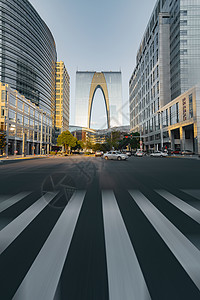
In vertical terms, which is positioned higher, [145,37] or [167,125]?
[145,37]

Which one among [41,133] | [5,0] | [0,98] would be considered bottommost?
[41,133]

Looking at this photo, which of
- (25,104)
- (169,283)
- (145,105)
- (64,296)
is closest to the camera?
(64,296)

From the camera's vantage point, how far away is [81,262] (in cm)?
196

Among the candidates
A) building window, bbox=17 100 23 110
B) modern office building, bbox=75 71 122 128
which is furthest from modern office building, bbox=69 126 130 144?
building window, bbox=17 100 23 110

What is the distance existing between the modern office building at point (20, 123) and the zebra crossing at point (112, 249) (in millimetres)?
29286

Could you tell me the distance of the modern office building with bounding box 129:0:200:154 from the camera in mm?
48688

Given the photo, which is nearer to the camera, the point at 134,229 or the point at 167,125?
the point at 134,229

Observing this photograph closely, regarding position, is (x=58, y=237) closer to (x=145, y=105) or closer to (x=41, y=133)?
(x=41, y=133)

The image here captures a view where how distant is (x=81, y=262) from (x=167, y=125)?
177 ft

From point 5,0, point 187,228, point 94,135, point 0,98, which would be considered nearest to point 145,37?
point 5,0

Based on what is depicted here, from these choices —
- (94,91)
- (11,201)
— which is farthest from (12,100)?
(94,91)

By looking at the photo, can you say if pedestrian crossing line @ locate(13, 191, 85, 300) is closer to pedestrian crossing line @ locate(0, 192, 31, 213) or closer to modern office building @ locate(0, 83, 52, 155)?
pedestrian crossing line @ locate(0, 192, 31, 213)

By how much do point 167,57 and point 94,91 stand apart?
145108 mm

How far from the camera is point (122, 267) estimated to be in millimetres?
1859
